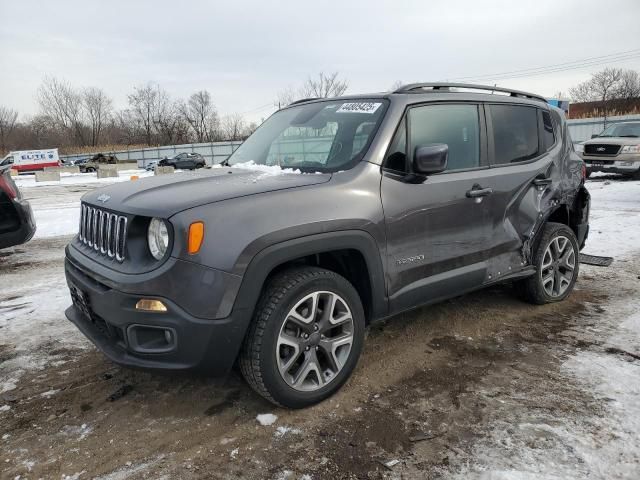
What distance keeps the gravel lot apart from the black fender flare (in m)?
0.53

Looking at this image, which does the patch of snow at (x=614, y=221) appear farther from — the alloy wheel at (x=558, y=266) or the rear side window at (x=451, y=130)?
the rear side window at (x=451, y=130)

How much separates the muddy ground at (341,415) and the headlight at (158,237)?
0.66m

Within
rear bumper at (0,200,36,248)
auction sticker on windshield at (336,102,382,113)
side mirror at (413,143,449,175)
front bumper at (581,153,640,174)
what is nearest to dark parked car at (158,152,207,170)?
front bumper at (581,153,640,174)

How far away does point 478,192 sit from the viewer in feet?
11.2

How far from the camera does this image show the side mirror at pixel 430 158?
2.92m

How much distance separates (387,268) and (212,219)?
1.16m

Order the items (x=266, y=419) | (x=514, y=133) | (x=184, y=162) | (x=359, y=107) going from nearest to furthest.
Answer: (x=266, y=419) → (x=359, y=107) → (x=514, y=133) → (x=184, y=162)

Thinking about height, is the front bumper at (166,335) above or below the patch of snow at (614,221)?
above

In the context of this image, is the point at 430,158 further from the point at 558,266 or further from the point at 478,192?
the point at 558,266

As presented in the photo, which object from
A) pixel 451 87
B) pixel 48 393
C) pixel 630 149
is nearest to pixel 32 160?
pixel 630 149

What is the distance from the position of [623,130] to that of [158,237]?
1697cm

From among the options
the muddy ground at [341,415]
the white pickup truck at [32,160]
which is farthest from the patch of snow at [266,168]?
the white pickup truck at [32,160]

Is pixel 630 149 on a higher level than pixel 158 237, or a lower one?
higher

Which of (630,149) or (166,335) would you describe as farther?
(630,149)
